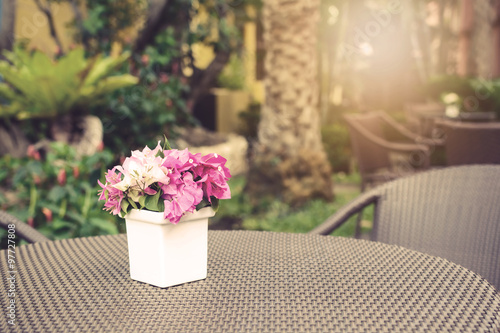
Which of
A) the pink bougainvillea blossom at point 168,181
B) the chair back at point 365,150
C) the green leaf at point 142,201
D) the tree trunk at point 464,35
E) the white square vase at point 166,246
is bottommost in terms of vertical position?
the chair back at point 365,150

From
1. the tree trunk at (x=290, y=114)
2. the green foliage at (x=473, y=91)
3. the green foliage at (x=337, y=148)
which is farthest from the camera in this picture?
the green foliage at (x=337, y=148)

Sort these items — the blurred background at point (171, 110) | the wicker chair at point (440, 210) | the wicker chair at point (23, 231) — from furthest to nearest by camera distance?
1. the blurred background at point (171, 110)
2. the wicker chair at point (440, 210)
3. the wicker chair at point (23, 231)

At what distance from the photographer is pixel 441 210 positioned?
1.94m

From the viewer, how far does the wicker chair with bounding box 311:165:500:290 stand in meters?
1.87

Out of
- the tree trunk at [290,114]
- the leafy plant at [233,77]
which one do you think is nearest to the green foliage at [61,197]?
the tree trunk at [290,114]

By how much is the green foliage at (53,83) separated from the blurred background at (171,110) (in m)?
0.01

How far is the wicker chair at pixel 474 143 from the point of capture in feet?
11.0

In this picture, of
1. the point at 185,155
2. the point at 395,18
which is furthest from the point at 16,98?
the point at 395,18

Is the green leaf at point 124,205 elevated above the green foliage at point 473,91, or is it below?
above

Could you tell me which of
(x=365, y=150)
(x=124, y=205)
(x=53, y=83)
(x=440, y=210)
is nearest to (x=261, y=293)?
(x=124, y=205)

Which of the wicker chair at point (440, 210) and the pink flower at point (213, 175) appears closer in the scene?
the pink flower at point (213, 175)

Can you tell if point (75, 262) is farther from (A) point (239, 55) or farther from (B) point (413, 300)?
(A) point (239, 55)

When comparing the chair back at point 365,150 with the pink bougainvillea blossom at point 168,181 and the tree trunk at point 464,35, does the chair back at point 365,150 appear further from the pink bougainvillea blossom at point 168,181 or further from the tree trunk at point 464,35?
the tree trunk at point 464,35

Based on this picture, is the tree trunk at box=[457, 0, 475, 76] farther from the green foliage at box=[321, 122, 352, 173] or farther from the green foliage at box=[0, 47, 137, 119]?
the green foliage at box=[0, 47, 137, 119]
